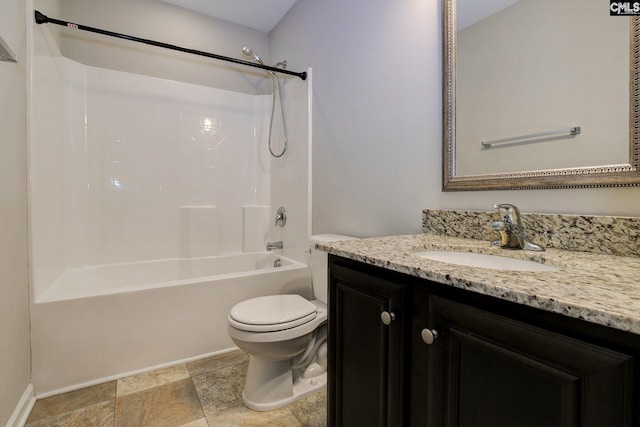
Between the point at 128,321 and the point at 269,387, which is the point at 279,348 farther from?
the point at 128,321

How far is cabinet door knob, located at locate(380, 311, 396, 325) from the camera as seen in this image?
808 millimetres

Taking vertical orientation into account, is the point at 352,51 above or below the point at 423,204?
above

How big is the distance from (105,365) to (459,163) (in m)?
2.10

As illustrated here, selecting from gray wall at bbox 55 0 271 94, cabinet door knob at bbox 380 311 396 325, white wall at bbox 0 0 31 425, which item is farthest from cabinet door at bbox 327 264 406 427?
gray wall at bbox 55 0 271 94

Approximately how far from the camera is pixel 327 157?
212 centimetres

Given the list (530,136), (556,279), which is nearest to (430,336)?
(556,279)

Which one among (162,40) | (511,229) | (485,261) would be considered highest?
(162,40)

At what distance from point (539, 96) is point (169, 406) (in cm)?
205

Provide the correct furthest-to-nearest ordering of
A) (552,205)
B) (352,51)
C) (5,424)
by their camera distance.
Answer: (352,51), (5,424), (552,205)

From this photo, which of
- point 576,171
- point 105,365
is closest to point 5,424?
point 105,365

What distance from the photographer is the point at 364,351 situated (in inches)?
36.3

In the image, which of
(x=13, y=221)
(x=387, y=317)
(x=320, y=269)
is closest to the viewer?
(x=387, y=317)

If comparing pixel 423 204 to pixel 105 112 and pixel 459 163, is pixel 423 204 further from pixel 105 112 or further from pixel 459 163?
pixel 105 112

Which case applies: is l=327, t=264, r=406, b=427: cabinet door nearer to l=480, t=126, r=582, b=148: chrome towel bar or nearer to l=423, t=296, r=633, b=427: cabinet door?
l=423, t=296, r=633, b=427: cabinet door
